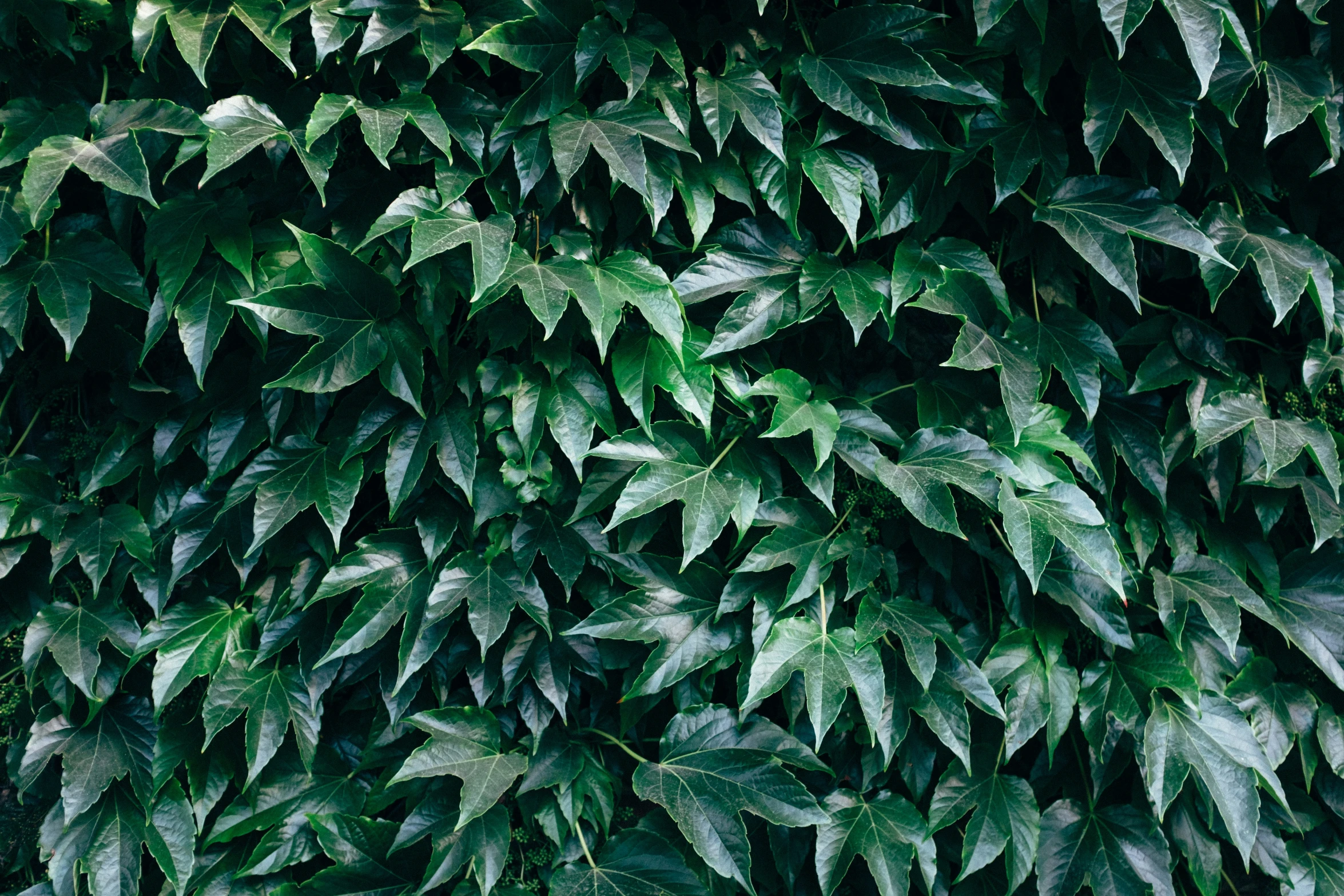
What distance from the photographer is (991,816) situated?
1784 mm

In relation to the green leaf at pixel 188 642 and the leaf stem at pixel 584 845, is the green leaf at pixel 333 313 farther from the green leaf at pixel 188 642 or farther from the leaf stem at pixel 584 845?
the leaf stem at pixel 584 845

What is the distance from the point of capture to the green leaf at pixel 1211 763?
1671mm

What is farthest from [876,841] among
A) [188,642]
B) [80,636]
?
[80,636]

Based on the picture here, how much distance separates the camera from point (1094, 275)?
1.87 m

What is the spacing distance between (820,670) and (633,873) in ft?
1.85

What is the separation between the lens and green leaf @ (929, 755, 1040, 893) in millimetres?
1758

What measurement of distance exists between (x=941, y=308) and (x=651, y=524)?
71 cm

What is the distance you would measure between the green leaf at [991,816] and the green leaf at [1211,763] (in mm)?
240

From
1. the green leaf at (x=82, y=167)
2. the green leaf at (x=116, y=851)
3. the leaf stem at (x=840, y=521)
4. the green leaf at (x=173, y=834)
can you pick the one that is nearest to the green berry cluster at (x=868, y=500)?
the leaf stem at (x=840, y=521)

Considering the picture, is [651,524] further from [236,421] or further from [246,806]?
[246,806]

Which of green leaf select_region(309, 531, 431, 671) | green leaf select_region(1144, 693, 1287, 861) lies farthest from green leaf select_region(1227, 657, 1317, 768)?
green leaf select_region(309, 531, 431, 671)

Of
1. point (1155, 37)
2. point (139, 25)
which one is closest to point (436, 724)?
point (139, 25)

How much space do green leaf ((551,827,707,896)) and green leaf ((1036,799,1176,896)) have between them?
0.74 m

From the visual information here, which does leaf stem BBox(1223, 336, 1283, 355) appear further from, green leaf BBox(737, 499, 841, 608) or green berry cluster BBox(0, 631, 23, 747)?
green berry cluster BBox(0, 631, 23, 747)
